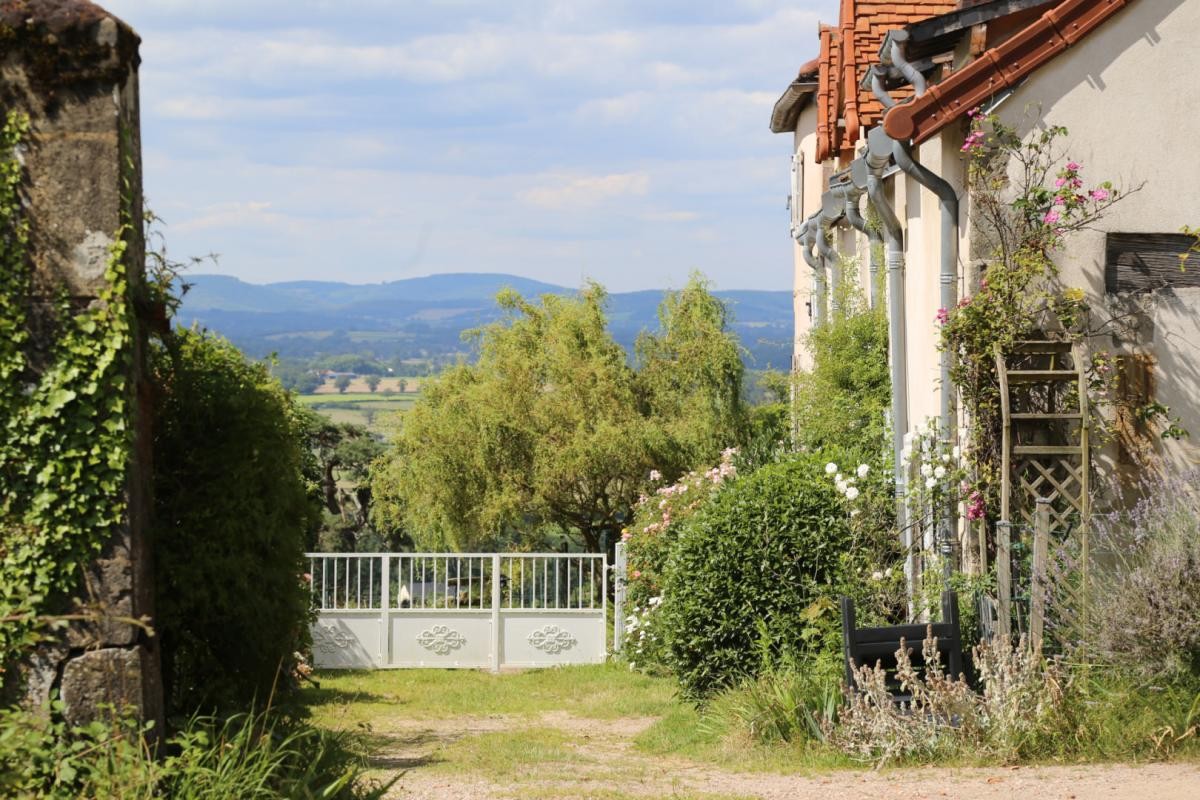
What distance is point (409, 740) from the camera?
12102 millimetres

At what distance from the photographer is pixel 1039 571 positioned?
9.65 meters

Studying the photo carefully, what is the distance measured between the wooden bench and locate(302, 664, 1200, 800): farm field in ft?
2.55

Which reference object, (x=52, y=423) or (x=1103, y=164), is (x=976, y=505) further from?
(x=52, y=423)

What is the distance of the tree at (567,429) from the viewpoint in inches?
943

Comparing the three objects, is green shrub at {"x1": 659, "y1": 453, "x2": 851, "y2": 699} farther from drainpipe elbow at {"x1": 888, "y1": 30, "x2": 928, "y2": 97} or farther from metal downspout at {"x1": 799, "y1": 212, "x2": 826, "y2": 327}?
metal downspout at {"x1": 799, "y1": 212, "x2": 826, "y2": 327}

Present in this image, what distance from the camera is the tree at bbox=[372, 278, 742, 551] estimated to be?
24.0 metres

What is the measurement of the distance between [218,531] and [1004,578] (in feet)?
17.6

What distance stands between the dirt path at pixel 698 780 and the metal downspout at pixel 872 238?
5430mm

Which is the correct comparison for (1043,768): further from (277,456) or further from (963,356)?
(277,456)

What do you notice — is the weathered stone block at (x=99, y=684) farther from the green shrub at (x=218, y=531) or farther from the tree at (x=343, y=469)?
the tree at (x=343, y=469)

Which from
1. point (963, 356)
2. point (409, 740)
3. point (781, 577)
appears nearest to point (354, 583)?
point (409, 740)

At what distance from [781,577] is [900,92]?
5244 mm

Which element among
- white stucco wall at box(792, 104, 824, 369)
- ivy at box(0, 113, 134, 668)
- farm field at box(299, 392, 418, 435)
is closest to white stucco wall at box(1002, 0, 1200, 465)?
ivy at box(0, 113, 134, 668)

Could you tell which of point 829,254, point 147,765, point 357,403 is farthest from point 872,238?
point 357,403
